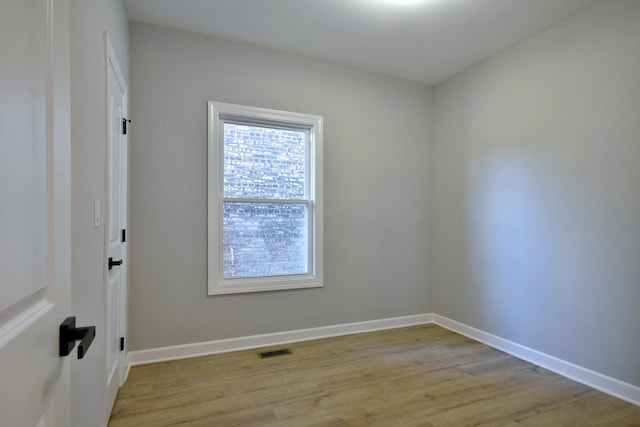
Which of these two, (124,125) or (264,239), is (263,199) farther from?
(124,125)

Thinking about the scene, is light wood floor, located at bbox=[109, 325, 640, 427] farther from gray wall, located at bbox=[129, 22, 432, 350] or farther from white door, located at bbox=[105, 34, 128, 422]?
gray wall, located at bbox=[129, 22, 432, 350]

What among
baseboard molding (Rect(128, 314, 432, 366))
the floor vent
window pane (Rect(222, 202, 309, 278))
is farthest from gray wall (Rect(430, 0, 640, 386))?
the floor vent

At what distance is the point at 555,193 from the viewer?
271cm

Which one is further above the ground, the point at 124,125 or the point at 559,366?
the point at 124,125

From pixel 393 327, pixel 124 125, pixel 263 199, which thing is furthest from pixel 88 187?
pixel 393 327

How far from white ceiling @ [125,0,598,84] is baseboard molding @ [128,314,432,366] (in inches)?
111

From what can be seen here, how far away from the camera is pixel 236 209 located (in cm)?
313

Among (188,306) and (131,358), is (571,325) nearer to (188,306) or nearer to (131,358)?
(188,306)

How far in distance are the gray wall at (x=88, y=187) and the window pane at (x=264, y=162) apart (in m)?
1.36

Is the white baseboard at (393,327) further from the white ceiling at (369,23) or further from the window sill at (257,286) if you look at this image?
the white ceiling at (369,23)

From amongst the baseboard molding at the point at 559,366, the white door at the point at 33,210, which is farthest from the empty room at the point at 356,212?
the white door at the point at 33,210

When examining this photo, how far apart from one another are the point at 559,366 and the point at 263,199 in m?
2.96

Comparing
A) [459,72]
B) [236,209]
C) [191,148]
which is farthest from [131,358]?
[459,72]

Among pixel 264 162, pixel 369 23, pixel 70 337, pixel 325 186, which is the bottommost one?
pixel 70 337
